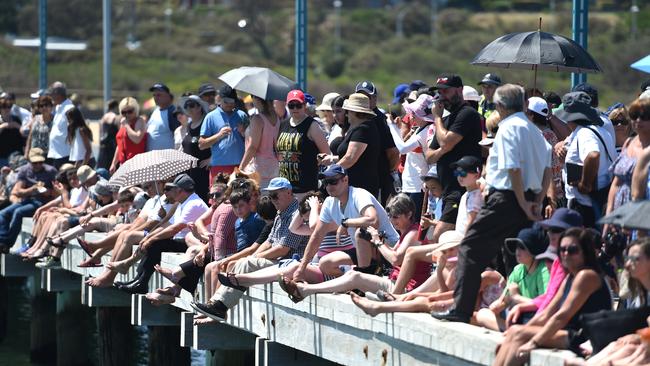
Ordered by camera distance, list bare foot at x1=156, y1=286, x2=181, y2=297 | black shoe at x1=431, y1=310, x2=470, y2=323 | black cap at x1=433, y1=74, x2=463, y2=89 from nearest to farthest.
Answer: black shoe at x1=431, y1=310, x2=470, y2=323, black cap at x1=433, y1=74, x2=463, y2=89, bare foot at x1=156, y1=286, x2=181, y2=297

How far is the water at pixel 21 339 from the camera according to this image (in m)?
22.5

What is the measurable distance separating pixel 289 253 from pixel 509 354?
4281mm

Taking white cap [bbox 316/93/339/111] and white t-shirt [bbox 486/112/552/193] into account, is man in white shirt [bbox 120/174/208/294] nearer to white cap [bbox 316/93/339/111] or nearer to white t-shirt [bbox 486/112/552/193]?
white cap [bbox 316/93/339/111]

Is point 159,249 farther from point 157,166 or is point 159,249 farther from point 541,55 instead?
point 541,55

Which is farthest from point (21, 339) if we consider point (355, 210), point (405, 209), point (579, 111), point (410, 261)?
point (579, 111)

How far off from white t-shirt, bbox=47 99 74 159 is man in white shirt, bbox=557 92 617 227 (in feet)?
34.3

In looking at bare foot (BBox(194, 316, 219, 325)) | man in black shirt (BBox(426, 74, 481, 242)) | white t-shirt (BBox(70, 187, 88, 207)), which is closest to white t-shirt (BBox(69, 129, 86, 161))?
white t-shirt (BBox(70, 187, 88, 207))

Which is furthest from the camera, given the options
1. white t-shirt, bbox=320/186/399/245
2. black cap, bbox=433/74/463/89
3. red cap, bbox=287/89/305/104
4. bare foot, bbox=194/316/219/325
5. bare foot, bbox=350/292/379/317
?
bare foot, bbox=194/316/219/325

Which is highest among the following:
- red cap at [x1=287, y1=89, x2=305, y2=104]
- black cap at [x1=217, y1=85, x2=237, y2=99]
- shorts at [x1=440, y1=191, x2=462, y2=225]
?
black cap at [x1=217, y1=85, x2=237, y2=99]

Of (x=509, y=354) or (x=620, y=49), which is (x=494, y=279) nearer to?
(x=509, y=354)

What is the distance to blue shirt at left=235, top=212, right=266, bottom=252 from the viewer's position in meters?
13.6

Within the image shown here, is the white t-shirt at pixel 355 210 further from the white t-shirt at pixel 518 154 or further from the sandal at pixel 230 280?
the white t-shirt at pixel 518 154

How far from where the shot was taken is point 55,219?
736 inches

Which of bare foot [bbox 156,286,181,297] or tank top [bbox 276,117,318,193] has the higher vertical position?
tank top [bbox 276,117,318,193]
